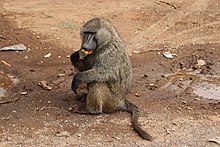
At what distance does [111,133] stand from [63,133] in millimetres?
625

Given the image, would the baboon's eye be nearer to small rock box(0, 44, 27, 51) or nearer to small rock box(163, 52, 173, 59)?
small rock box(163, 52, 173, 59)

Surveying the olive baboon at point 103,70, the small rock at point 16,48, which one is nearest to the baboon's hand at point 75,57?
the olive baboon at point 103,70

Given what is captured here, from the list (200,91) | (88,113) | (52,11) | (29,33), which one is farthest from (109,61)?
(52,11)

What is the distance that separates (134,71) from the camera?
7.75 meters

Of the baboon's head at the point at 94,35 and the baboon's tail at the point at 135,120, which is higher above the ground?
the baboon's head at the point at 94,35

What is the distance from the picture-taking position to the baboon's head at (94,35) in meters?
5.92

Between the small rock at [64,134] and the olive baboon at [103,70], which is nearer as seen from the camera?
the small rock at [64,134]

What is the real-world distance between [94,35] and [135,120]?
1.27m

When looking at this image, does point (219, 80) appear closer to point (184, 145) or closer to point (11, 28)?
point (184, 145)

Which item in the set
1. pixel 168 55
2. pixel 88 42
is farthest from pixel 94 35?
pixel 168 55

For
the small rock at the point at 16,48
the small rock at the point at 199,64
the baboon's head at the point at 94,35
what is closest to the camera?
the baboon's head at the point at 94,35

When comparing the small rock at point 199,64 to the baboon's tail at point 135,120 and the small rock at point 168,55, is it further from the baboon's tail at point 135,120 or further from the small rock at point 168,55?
the baboon's tail at point 135,120

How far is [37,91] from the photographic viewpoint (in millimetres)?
6977

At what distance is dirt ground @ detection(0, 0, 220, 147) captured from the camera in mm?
5820
